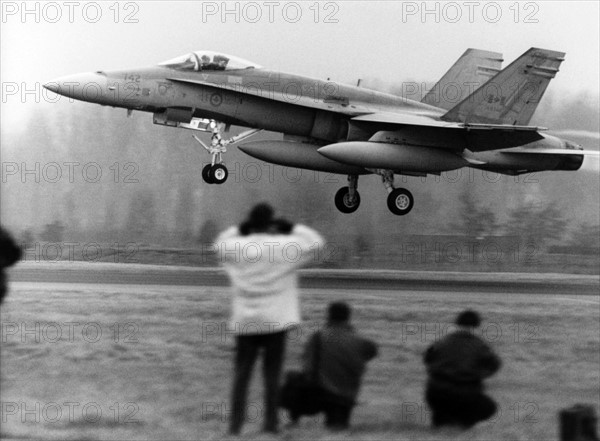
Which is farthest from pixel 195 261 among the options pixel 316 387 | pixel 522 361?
pixel 316 387

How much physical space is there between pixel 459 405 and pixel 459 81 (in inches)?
500

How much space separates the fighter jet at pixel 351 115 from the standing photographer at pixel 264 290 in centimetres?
877

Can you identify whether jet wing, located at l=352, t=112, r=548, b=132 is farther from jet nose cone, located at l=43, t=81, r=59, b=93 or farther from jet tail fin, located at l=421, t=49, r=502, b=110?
jet nose cone, located at l=43, t=81, r=59, b=93

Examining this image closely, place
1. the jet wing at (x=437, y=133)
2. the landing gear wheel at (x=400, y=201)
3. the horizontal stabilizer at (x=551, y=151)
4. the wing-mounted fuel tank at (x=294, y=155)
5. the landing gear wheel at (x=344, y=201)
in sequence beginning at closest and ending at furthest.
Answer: the wing-mounted fuel tank at (x=294, y=155) < the jet wing at (x=437, y=133) < the horizontal stabilizer at (x=551, y=151) < the landing gear wheel at (x=400, y=201) < the landing gear wheel at (x=344, y=201)

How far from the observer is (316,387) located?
6.94 metres

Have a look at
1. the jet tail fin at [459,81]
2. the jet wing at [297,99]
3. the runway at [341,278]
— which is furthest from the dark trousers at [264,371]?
the jet tail fin at [459,81]

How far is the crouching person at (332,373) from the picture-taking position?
6891 mm

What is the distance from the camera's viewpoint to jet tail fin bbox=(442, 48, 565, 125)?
1753 centimetres

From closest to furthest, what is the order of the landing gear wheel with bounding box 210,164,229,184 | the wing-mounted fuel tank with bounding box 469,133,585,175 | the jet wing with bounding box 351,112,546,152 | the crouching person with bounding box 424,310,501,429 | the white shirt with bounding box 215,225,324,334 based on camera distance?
the white shirt with bounding box 215,225,324,334 < the crouching person with bounding box 424,310,501,429 < the landing gear wheel with bounding box 210,164,229,184 < the jet wing with bounding box 351,112,546,152 < the wing-mounted fuel tank with bounding box 469,133,585,175

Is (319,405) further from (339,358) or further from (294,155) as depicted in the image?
(294,155)

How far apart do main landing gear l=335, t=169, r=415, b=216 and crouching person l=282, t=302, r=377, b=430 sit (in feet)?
35.5

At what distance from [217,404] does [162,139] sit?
12384mm

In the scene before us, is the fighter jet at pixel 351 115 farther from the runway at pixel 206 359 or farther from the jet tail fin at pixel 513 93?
the runway at pixel 206 359

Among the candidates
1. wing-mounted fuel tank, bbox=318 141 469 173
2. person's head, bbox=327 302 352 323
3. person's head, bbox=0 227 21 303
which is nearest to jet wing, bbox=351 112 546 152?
wing-mounted fuel tank, bbox=318 141 469 173
